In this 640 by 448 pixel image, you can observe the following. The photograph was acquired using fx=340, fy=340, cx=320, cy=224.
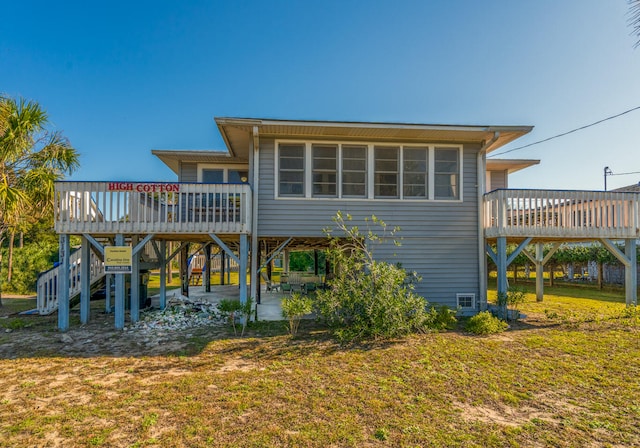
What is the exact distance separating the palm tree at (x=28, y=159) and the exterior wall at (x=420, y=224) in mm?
5793

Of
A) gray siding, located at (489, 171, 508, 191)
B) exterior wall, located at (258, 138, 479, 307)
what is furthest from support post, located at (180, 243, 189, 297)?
gray siding, located at (489, 171, 508, 191)

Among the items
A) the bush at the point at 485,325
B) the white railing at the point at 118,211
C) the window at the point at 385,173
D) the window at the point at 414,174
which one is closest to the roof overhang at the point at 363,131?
the window at the point at 385,173

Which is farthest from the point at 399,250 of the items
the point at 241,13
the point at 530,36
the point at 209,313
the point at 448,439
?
the point at 241,13

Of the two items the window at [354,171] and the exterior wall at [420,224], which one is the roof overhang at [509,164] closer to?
the exterior wall at [420,224]

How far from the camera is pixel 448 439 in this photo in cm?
321

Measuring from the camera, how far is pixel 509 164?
1241 centimetres

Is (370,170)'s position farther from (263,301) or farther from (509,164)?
(509,164)

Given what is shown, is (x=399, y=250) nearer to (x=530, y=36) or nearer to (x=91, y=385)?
(x=91, y=385)

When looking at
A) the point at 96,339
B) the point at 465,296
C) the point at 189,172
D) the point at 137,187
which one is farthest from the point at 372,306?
the point at 189,172

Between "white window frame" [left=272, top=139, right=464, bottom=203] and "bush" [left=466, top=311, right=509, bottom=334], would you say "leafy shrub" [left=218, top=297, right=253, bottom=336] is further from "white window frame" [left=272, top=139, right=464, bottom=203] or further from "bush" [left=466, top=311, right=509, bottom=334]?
"bush" [left=466, top=311, right=509, bottom=334]

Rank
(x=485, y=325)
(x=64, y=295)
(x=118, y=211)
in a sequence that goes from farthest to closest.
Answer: (x=118, y=211) < (x=64, y=295) < (x=485, y=325)

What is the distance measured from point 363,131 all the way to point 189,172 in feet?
22.9

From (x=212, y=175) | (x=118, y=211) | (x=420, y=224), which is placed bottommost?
(x=420, y=224)

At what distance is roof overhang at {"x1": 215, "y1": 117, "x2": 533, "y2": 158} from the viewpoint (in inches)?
321
